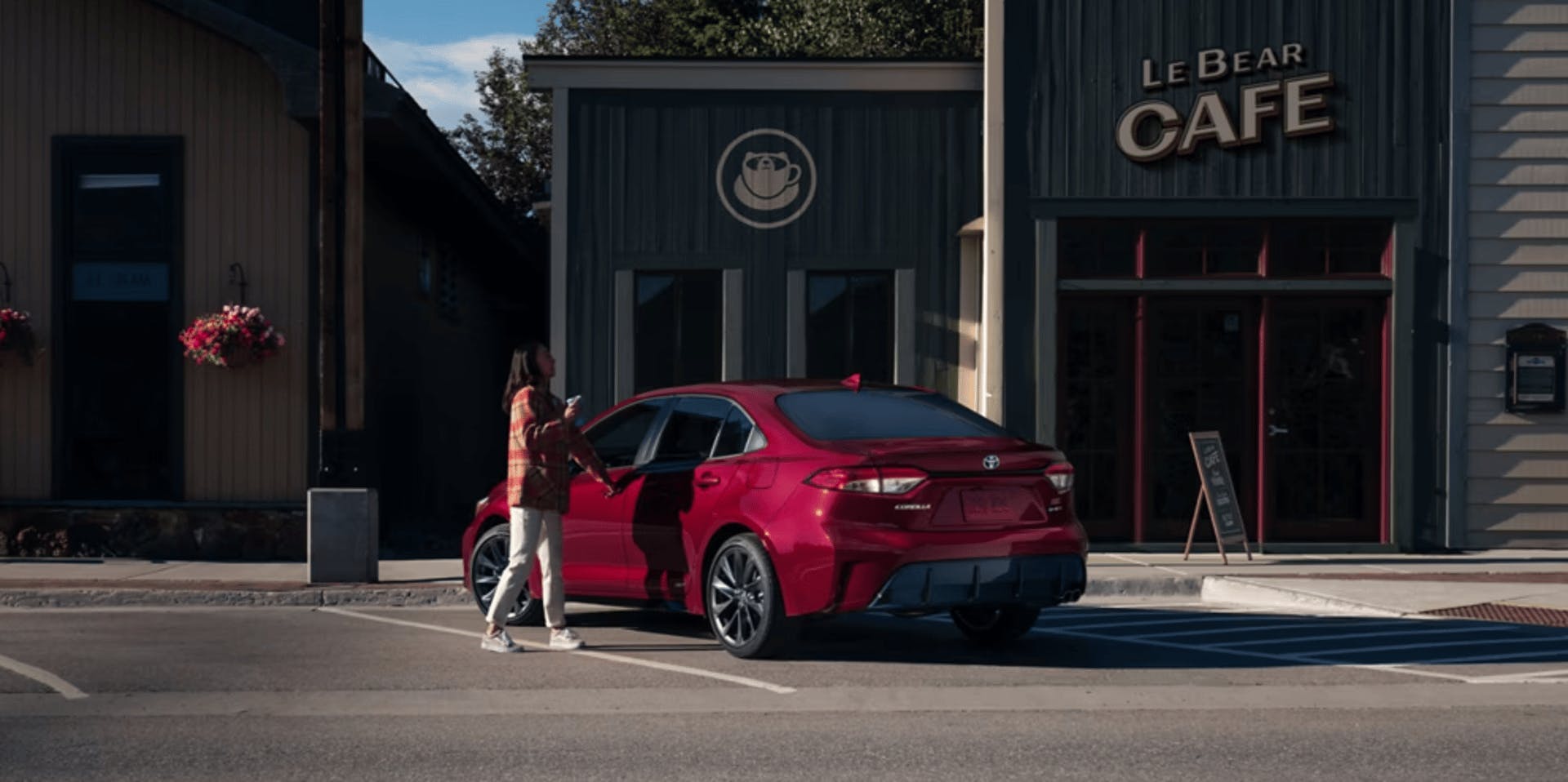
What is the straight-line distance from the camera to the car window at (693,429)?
10039 mm

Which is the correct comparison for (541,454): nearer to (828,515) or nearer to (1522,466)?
(828,515)

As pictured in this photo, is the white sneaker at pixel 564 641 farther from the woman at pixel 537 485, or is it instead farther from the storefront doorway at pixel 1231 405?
the storefront doorway at pixel 1231 405

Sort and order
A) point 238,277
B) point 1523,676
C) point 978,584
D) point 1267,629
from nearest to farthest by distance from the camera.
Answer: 1. point 1523,676
2. point 978,584
3. point 1267,629
4. point 238,277

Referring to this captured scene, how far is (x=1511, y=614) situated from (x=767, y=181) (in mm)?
8321

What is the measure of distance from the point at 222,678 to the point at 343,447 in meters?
5.08

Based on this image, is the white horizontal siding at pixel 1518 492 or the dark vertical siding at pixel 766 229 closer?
the white horizontal siding at pixel 1518 492

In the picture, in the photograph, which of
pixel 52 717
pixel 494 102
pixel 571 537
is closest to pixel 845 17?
pixel 494 102

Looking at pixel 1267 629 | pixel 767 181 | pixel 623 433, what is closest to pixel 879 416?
pixel 623 433

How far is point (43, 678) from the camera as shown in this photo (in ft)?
29.5

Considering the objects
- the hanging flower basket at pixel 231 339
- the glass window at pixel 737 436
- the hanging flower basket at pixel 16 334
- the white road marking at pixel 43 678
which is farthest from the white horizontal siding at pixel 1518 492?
the hanging flower basket at pixel 16 334

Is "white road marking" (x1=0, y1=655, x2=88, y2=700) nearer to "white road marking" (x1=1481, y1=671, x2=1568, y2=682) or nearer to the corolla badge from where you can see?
"white road marking" (x1=1481, y1=671, x2=1568, y2=682)

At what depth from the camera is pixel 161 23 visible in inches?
637

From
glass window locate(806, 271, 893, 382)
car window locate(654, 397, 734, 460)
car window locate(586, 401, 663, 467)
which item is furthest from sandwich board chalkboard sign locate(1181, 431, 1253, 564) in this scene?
car window locate(654, 397, 734, 460)

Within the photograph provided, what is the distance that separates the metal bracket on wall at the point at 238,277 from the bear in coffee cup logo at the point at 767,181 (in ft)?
15.6
